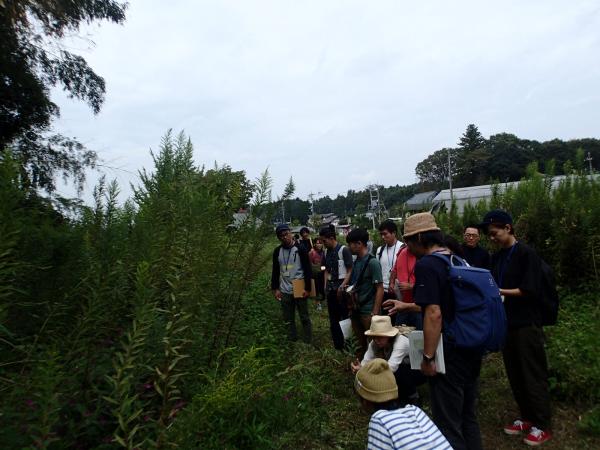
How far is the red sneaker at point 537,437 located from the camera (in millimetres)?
3664

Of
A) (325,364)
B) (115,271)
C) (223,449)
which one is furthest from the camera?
(325,364)

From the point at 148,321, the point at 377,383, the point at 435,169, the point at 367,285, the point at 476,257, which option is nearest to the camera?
the point at 148,321

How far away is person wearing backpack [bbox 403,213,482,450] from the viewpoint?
2.74 meters

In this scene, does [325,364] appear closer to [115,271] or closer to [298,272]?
[298,272]

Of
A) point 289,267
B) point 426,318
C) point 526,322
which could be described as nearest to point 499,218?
point 526,322

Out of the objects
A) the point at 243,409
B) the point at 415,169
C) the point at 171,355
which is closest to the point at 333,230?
the point at 243,409

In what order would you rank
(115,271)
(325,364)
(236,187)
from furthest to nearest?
1. (325,364)
2. (236,187)
3. (115,271)

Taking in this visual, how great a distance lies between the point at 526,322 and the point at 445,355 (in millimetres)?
1318

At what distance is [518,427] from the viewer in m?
3.90

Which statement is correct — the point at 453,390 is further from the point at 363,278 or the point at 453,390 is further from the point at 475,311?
the point at 363,278

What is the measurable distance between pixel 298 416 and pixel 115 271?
92.1 inches

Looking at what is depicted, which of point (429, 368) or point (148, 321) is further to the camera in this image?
point (429, 368)

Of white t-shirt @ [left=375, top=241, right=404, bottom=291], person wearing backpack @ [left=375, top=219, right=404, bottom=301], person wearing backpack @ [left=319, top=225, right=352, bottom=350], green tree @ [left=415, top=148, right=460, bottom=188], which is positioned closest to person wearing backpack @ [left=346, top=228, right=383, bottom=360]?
person wearing backpack @ [left=375, top=219, right=404, bottom=301]

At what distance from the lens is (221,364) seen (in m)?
2.96
